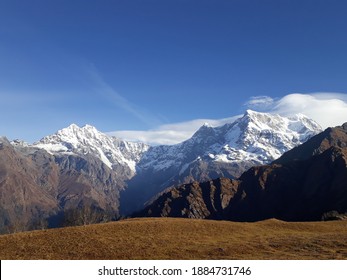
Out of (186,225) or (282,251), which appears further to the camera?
(186,225)

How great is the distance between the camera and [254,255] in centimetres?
4366

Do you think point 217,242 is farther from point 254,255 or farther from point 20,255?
point 20,255

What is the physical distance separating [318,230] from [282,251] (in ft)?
76.1

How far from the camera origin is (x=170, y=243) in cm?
5050

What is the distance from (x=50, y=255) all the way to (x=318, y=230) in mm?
43555

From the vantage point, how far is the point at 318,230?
6588 centimetres

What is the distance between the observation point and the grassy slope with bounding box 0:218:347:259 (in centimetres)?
4434

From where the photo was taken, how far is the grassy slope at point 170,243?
145ft

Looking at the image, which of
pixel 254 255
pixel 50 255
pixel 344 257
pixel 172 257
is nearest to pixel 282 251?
pixel 254 255
